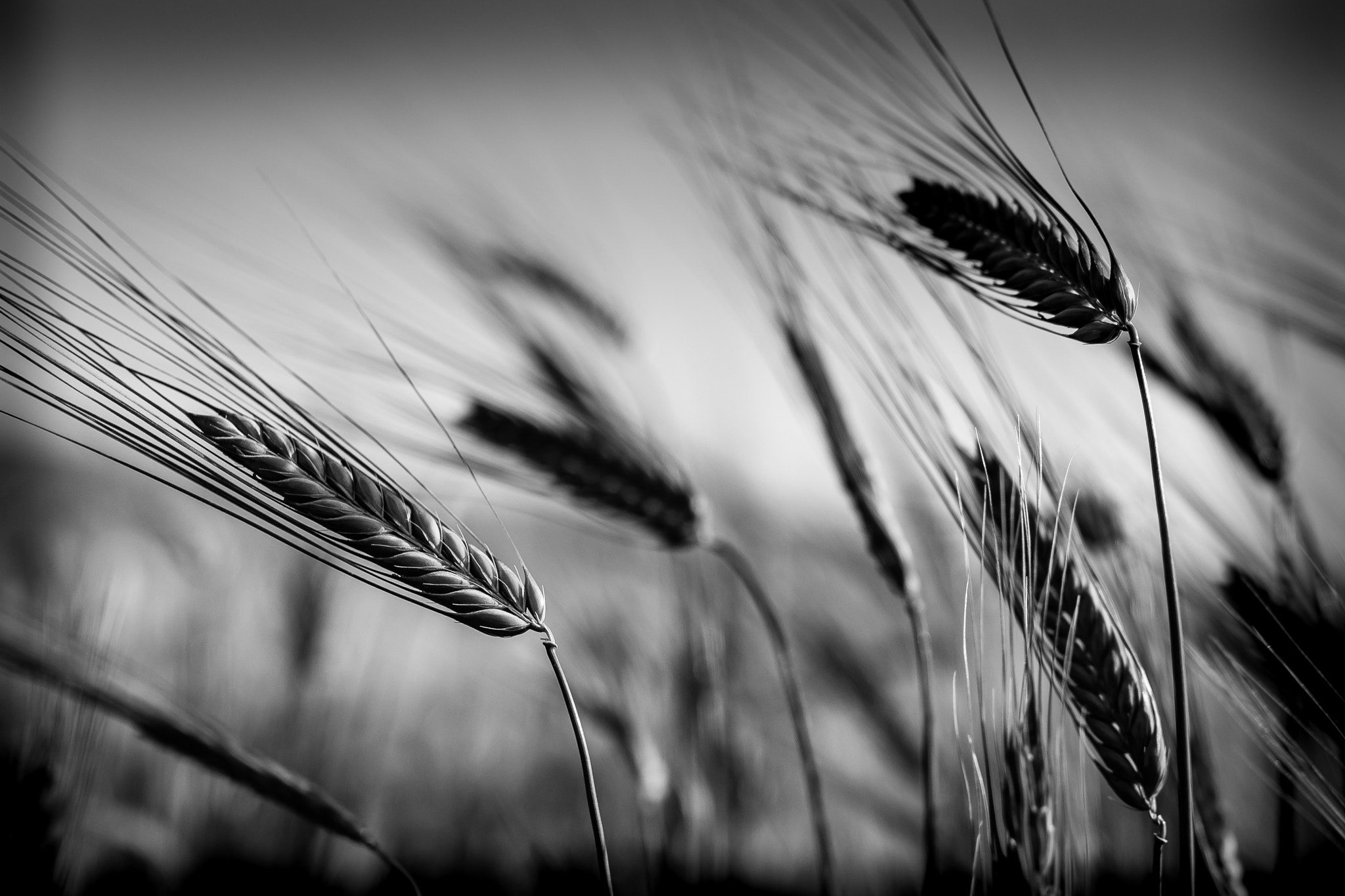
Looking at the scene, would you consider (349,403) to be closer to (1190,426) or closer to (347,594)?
(347,594)

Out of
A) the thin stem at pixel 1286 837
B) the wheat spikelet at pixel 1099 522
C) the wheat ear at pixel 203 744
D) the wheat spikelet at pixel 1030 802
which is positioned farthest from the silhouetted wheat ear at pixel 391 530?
the thin stem at pixel 1286 837

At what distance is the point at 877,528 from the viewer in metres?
0.42

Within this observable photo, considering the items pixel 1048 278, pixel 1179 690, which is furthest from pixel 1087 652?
pixel 1048 278

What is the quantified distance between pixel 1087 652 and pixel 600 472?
294 millimetres

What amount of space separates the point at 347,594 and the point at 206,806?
0.98ft

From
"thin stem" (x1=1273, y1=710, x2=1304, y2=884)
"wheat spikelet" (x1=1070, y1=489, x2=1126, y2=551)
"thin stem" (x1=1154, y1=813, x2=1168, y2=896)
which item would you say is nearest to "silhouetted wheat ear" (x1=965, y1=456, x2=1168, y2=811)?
"thin stem" (x1=1154, y1=813, x2=1168, y2=896)

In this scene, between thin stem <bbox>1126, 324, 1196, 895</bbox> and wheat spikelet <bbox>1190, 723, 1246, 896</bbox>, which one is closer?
thin stem <bbox>1126, 324, 1196, 895</bbox>

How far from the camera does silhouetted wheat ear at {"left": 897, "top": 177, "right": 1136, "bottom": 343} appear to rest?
0.29 meters

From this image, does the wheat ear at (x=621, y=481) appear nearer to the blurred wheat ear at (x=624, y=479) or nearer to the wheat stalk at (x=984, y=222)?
the blurred wheat ear at (x=624, y=479)

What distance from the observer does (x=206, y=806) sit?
2.76ft

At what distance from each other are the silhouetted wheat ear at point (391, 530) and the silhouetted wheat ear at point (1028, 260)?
10.3 inches

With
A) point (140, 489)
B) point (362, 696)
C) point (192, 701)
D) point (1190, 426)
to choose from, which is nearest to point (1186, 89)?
point (1190, 426)

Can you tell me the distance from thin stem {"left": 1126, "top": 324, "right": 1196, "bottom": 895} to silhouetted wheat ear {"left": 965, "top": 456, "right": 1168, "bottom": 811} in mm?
25

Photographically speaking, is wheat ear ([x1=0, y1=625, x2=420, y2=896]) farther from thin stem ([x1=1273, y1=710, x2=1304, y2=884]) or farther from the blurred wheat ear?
thin stem ([x1=1273, y1=710, x2=1304, y2=884])
